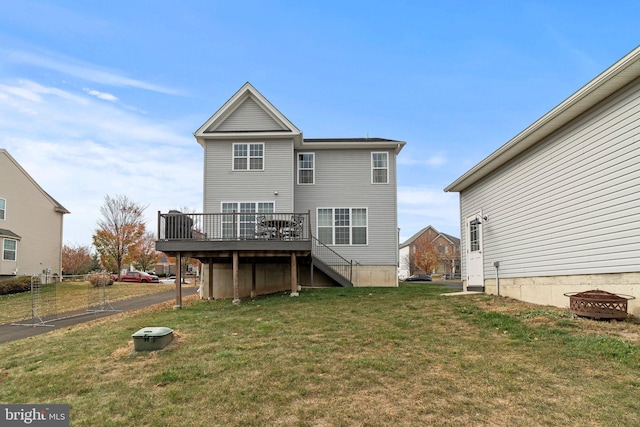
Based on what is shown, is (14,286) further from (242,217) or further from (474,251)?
(474,251)

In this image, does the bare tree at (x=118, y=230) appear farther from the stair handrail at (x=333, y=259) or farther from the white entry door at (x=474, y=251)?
the white entry door at (x=474, y=251)

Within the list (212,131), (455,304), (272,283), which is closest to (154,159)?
(212,131)

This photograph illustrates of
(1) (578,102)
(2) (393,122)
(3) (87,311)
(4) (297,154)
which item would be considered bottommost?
(3) (87,311)

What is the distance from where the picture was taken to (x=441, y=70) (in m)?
15.0

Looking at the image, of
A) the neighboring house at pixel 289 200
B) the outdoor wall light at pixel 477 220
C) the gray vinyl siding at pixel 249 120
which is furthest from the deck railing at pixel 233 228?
the outdoor wall light at pixel 477 220

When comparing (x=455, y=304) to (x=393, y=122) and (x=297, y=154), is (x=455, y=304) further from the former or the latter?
(x=393, y=122)

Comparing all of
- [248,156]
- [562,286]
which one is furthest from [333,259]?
[562,286]

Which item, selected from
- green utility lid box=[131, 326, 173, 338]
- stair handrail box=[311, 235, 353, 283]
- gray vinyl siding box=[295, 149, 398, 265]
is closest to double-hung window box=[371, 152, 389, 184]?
gray vinyl siding box=[295, 149, 398, 265]

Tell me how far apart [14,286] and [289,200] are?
52.8ft

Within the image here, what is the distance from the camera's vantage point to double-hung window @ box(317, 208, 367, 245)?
Result: 1781cm

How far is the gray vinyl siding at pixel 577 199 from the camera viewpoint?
7.16 meters

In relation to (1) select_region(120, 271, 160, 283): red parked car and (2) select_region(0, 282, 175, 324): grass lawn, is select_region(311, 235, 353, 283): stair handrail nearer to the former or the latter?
(2) select_region(0, 282, 175, 324): grass lawn

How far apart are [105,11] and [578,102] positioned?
483 inches

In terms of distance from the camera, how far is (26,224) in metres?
25.9
